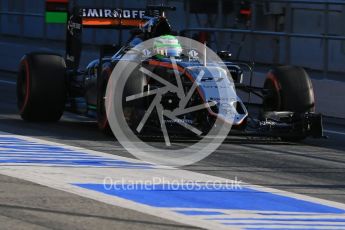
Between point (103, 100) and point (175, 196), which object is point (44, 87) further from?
point (175, 196)

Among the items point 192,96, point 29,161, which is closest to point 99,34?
point 192,96

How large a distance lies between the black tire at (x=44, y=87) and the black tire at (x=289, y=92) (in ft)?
10.0

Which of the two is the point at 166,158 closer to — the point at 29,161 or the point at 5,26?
the point at 29,161

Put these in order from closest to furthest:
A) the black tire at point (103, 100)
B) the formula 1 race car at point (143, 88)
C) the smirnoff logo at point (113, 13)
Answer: the formula 1 race car at point (143, 88) → the black tire at point (103, 100) → the smirnoff logo at point (113, 13)

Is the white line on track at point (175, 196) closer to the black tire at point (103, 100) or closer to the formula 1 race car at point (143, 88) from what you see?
the black tire at point (103, 100)

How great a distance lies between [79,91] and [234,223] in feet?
22.5

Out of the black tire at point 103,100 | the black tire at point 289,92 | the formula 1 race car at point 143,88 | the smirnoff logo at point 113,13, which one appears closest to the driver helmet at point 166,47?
the formula 1 race car at point 143,88

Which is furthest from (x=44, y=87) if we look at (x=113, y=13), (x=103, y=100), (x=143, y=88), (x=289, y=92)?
(x=289, y=92)

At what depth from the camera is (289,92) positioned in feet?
44.3

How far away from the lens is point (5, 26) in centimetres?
2708

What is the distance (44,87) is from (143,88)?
86.6 inches

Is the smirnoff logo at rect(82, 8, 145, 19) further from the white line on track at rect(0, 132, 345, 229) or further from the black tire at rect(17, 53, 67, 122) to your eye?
the white line on track at rect(0, 132, 345, 229)

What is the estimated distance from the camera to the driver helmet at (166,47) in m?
13.4

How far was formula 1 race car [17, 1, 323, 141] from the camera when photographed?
12531 millimetres
